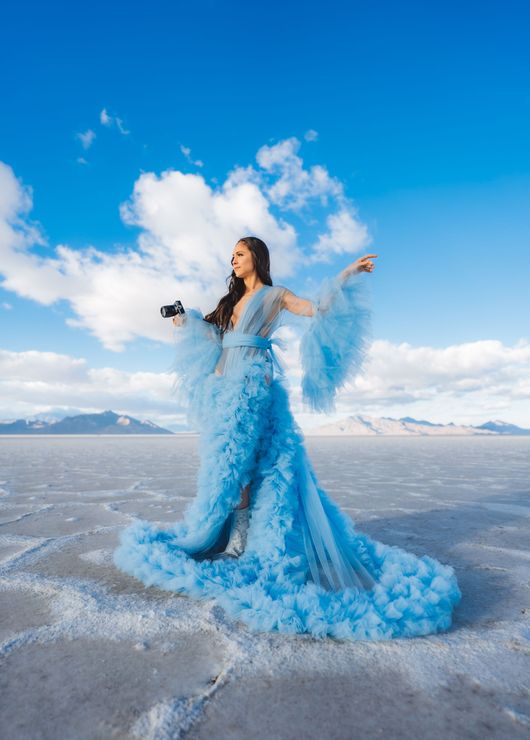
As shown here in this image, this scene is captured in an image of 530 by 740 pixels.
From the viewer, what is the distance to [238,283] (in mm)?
2373

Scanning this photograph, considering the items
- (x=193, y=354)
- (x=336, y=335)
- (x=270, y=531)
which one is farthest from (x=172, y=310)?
(x=270, y=531)

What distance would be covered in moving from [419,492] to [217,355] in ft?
11.1

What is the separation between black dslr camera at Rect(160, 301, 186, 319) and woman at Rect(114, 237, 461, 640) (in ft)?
0.17

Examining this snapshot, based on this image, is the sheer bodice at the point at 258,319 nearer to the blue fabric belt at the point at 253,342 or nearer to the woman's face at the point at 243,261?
the blue fabric belt at the point at 253,342

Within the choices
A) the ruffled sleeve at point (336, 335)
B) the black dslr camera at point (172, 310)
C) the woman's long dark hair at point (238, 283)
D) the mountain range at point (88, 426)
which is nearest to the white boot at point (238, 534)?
the ruffled sleeve at point (336, 335)

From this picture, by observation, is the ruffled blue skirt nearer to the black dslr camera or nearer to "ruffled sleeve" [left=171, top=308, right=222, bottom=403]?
"ruffled sleeve" [left=171, top=308, right=222, bottom=403]

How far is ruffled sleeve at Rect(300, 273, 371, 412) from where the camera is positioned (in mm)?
2051

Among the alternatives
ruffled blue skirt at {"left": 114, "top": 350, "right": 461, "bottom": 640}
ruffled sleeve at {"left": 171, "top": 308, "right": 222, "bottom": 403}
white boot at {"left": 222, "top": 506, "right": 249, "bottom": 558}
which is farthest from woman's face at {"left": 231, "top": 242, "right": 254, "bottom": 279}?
white boot at {"left": 222, "top": 506, "right": 249, "bottom": 558}

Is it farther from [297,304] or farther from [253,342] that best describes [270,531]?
[297,304]

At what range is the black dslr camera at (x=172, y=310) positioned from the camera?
229 centimetres

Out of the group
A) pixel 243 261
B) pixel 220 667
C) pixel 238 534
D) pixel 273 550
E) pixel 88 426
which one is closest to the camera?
pixel 220 667

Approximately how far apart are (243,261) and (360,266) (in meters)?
0.60

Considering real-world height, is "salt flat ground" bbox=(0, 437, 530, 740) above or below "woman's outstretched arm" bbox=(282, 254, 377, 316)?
below

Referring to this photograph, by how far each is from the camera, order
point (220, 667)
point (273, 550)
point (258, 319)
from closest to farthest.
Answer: point (220, 667)
point (273, 550)
point (258, 319)
